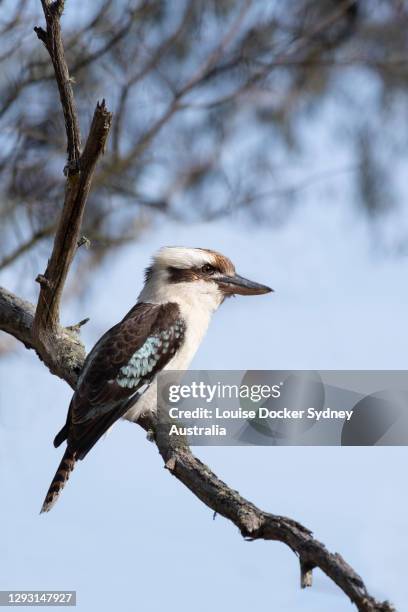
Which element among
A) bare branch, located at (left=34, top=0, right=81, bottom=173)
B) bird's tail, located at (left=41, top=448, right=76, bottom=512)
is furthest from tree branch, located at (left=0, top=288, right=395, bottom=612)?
bare branch, located at (left=34, top=0, right=81, bottom=173)

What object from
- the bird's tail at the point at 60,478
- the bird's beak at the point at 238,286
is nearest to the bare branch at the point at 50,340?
the bird's tail at the point at 60,478

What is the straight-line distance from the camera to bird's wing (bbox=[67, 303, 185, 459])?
2.81 metres

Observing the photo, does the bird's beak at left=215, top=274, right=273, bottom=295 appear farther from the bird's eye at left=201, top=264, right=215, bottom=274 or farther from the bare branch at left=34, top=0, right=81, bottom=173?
the bare branch at left=34, top=0, right=81, bottom=173

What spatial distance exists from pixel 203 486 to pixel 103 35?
3.27 m

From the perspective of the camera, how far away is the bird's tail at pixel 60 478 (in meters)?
2.73

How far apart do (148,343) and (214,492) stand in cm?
73

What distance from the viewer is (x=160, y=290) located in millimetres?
3279

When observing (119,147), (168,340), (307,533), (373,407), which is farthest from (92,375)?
(119,147)

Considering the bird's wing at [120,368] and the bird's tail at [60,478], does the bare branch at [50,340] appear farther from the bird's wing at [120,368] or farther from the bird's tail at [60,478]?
the bird's tail at [60,478]

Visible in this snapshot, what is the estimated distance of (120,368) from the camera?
2912 mm

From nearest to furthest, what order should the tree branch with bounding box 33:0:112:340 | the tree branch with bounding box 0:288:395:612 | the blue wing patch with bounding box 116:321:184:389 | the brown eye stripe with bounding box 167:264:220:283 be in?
the tree branch with bounding box 0:288:395:612 < the tree branch with bounding box 33:0:112:340 < the blue wing patch with bounding box 116:321:184:389 < the brown eye stripe with bounding box 167:264:220:283

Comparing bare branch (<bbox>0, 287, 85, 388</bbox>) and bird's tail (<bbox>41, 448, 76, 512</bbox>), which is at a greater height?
bare branch (<bbox>0, 287, 85, 388</bbox>)

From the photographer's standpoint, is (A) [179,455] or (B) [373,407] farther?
(B) [373,407]

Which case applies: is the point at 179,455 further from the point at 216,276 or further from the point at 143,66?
the point at 143,66
